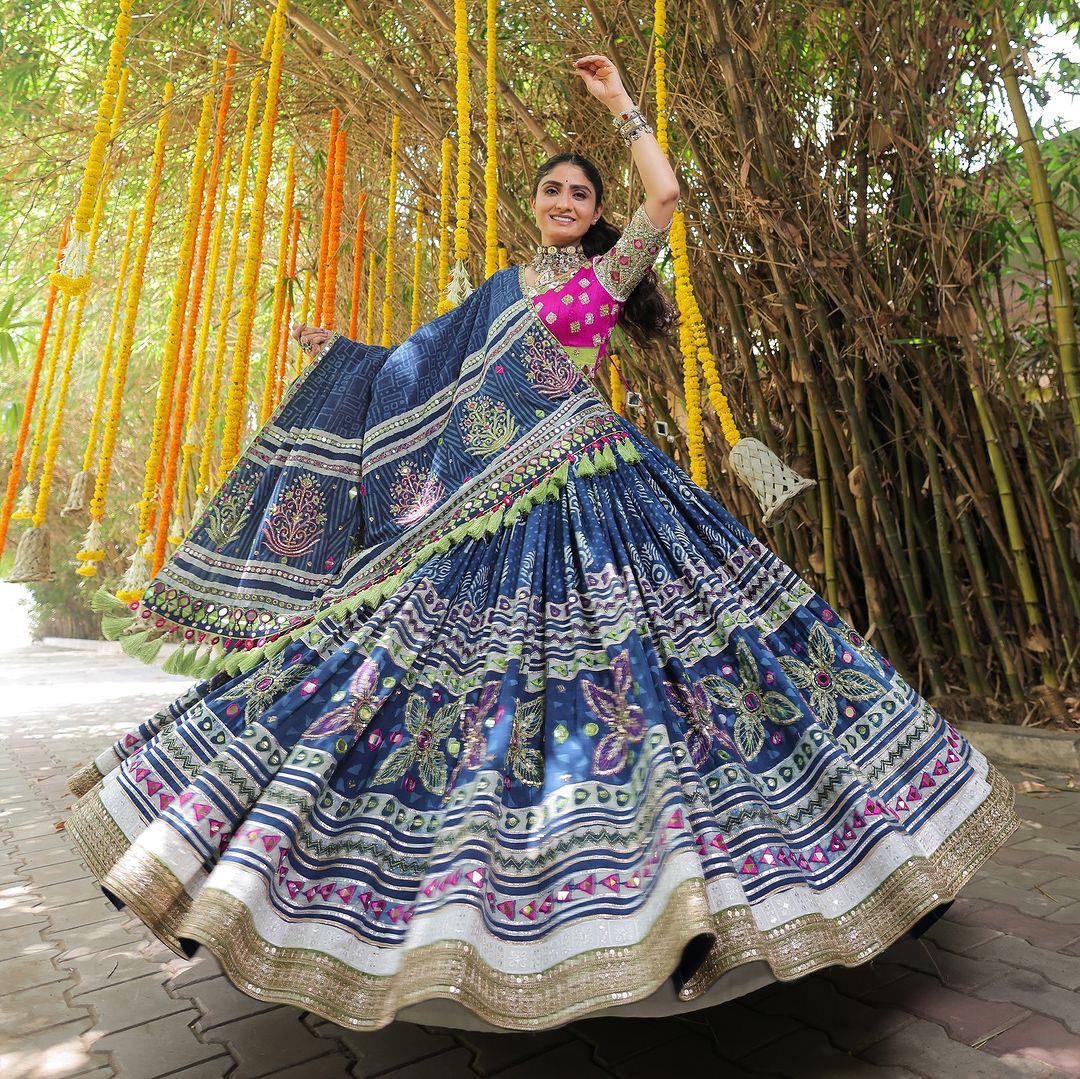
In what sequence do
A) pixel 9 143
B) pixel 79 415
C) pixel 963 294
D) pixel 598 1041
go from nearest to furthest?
pixel 598 1041, pixel 963 294, pixel 9 143, pixel 79 415

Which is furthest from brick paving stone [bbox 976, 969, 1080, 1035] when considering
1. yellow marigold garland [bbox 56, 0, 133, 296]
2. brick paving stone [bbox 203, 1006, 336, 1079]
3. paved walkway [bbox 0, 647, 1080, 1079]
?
yellow marigold garland [bbox 56, 0, 133, 296]

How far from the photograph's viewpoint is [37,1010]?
5.35ft

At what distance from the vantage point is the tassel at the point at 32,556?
12.3 feet

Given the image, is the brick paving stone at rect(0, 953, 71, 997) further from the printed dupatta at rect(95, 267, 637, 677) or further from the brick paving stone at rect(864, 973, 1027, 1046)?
the brick paving stone at rect(864, 973, 1027, 1046)

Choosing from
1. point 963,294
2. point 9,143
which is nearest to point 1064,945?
point 963,294

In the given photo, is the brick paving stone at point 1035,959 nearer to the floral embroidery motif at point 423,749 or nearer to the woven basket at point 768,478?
the woven basket at point 768,478

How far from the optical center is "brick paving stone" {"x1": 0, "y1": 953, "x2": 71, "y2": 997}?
5.71 ft

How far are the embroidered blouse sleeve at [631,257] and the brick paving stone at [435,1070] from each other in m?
1.41

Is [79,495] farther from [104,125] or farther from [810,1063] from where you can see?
[810,1063]

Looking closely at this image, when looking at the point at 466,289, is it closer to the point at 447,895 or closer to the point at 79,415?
the point at 447,895

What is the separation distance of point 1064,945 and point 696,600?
917mm

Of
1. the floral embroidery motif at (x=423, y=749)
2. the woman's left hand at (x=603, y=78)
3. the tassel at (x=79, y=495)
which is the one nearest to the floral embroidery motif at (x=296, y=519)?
the floral embroidery motif at (x=423, y=749)

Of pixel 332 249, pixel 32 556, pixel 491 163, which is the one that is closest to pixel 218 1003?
pixel 491 163

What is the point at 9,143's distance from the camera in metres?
4.09
